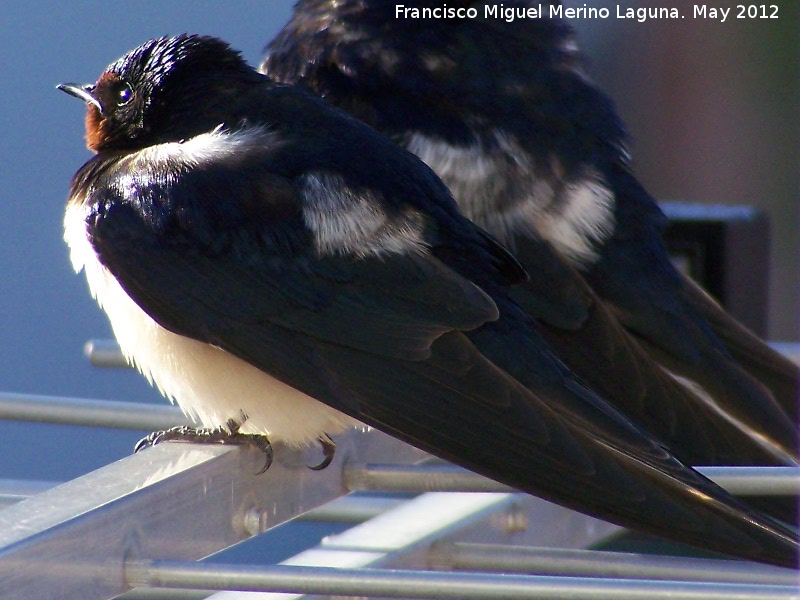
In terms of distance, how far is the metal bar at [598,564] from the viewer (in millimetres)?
987

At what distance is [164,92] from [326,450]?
0.48 meters

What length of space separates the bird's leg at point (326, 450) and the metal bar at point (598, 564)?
0.12 meters

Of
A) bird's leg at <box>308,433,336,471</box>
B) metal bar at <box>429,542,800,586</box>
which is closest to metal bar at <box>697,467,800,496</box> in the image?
metal bar at <box>429,542,800,586</box>

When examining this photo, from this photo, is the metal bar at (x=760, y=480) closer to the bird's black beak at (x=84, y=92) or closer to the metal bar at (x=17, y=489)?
the metal bar at (x=17, y=489)

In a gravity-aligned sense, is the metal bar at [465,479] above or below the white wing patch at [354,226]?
below

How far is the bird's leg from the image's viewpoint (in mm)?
1036

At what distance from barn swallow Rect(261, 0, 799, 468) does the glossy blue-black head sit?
19cm

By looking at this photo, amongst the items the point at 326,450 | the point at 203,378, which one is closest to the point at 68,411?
the point at 203,378

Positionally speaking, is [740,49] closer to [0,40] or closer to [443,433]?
[0,40]

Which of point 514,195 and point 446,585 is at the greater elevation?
point 514,195

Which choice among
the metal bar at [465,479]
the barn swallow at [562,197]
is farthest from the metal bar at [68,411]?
the barn swallow at [562,197]

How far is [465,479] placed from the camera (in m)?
0.91

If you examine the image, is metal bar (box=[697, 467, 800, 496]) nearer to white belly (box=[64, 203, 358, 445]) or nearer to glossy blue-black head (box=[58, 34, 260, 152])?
white belly (box=[64, 203, 358, 445])

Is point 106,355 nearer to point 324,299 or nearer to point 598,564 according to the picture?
point 324,299
